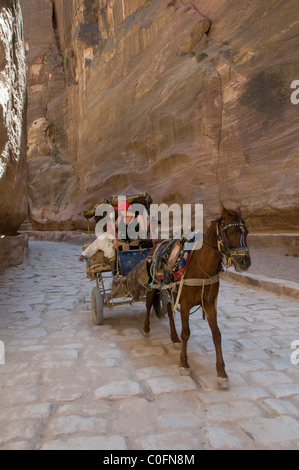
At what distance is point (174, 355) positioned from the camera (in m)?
4.13

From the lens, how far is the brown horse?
3.25 meters

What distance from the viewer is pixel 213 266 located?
11.6 feet

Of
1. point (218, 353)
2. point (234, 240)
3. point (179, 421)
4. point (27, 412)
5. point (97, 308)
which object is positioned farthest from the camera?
point (97, 308)

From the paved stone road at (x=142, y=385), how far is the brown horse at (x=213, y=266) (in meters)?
0.39

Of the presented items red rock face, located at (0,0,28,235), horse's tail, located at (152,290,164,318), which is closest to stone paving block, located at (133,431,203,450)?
horse's tail, located at (152,290,164,318)

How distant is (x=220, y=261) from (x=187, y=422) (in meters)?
1.64

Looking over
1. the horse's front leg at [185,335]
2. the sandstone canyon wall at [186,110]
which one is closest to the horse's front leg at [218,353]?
the horse's front leg at [185,335]

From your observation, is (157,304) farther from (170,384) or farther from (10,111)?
(10,111)

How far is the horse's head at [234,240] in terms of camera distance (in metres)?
3.21

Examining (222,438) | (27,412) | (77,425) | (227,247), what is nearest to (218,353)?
(222,438)

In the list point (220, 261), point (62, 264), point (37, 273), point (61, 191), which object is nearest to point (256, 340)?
point (220, 261)

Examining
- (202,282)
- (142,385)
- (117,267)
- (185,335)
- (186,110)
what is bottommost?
(142,385)

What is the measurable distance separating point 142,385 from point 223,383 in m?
0.85

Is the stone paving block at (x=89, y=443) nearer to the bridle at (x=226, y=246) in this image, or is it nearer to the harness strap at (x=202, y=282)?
the harness strap at (x=202, y=282)
